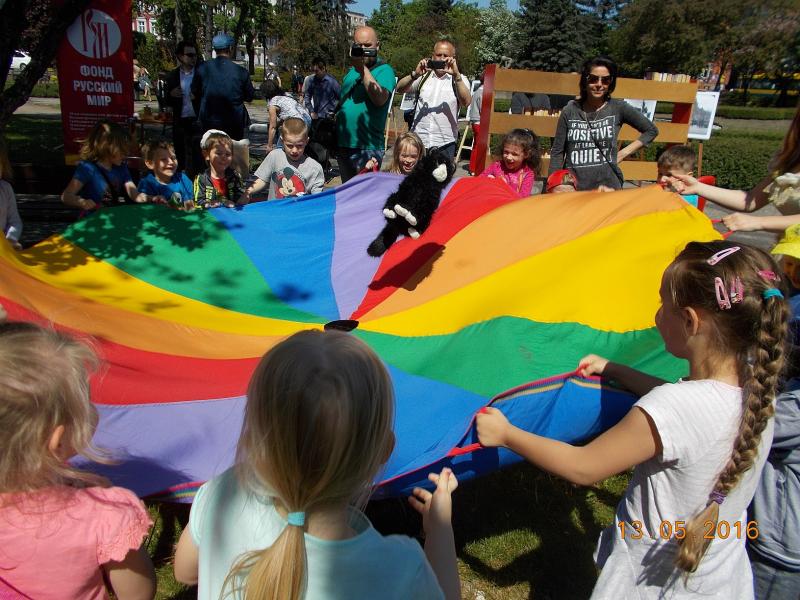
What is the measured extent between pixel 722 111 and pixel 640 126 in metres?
27.1

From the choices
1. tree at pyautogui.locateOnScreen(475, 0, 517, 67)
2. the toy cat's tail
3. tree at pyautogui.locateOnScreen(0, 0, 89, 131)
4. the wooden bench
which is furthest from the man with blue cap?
tree at pyautogui.locateOnScreen(475, 0, 517, 67)

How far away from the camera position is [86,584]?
115 centimetres

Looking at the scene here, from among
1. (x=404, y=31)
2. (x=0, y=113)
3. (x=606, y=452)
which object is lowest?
(x=606, y=452)

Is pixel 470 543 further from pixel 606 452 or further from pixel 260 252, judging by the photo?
pixel 260 252

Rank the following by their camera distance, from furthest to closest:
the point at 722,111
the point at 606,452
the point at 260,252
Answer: the point at 722,111
the point at 260,252
the point at 606,452

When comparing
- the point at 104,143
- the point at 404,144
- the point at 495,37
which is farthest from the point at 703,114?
the point at 495,37

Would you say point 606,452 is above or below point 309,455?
below

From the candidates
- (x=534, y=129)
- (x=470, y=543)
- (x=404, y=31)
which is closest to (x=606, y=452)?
(x=470, y=543)

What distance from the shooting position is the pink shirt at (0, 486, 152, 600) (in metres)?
1.08

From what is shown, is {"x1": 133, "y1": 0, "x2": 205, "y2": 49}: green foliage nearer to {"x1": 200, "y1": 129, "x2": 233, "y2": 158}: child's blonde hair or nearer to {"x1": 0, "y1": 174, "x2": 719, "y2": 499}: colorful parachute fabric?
{"x1": 200, "y1": 129, "x2": 233, "y2": 158}: child's blonde hair

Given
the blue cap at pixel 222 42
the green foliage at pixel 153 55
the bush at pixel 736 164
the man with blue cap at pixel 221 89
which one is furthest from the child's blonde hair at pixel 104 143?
the green foliage at pixel 153 55

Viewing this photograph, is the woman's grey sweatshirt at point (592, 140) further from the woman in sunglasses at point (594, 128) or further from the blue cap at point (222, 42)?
the blue cap at point (222, 42)

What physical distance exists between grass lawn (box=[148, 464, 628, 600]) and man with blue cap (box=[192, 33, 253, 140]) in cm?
438
